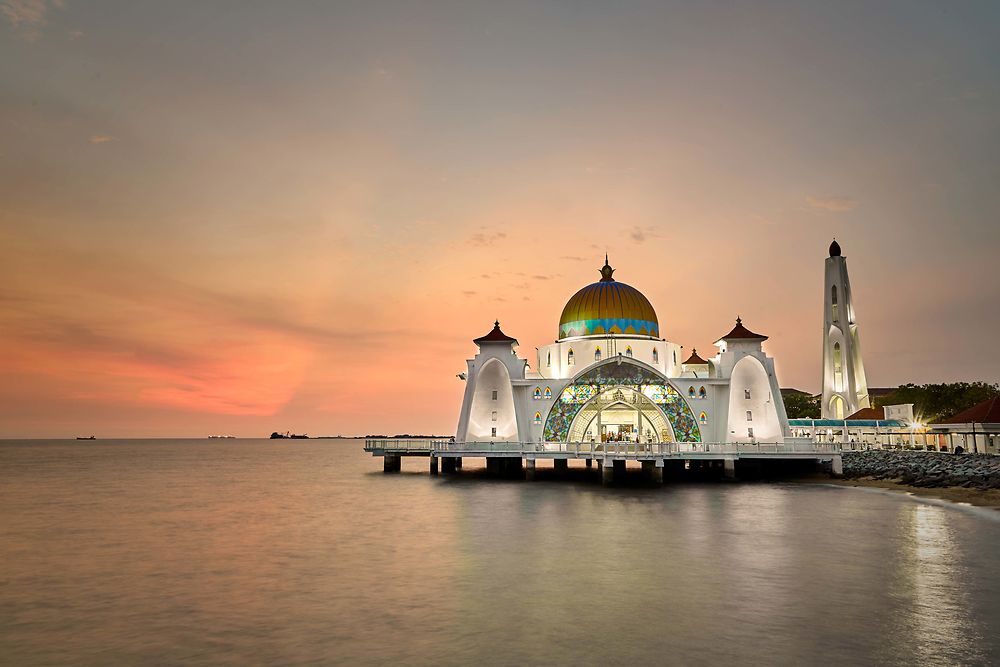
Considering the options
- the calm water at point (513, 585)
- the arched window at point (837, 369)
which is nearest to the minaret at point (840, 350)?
the arched window at point (837, 369)

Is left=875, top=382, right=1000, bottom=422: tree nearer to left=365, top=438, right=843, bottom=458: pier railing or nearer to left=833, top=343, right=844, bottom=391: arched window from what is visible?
left=833, top=343, right=844, bottom=391: arched window

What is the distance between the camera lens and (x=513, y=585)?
653 inches

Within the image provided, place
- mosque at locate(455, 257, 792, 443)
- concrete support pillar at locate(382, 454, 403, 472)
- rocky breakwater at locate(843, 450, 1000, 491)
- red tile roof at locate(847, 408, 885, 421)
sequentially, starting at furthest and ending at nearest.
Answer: red tile roof at locate(847, 408, 885, 421), concrete support pillar at locate(382, 454, 403, 472), mosque at locate(455, 257, 792, 443), rocky breakwater at locate(843, 450, 1000, 491)

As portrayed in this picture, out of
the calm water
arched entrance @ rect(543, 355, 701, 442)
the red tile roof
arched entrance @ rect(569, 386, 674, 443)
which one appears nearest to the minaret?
the red tile roof

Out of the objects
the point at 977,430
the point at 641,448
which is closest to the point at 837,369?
the point at 977,430

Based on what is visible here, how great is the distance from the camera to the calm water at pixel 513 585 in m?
11.9

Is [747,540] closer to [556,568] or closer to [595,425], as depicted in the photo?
[556,568]

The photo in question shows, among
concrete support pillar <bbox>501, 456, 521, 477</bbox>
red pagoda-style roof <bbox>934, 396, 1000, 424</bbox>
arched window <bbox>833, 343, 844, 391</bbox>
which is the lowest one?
concrete support pillar <bbox>501, 456, 521, 477</bbox>

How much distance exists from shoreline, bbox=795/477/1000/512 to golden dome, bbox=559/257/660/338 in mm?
16636

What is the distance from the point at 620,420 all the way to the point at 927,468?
72.1 ft

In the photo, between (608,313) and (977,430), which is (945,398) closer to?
(977,430)

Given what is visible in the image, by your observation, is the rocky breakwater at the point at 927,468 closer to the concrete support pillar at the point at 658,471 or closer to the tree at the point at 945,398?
the concrete support pillar at the point at 658,471


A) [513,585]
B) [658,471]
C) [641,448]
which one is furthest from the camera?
[641,448]

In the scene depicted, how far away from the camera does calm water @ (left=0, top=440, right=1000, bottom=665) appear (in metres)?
11.9
